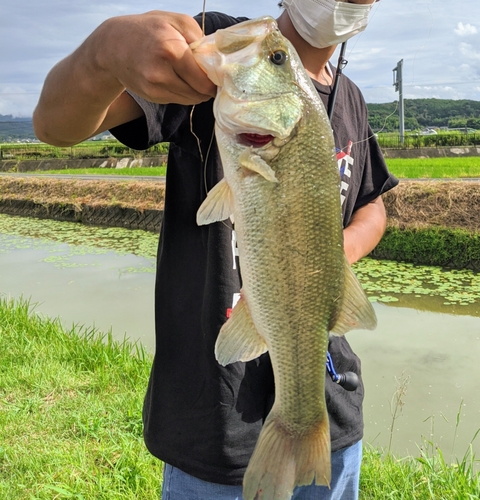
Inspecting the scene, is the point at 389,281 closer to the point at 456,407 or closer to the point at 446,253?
the point at 446,253

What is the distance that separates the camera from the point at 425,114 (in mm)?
12875

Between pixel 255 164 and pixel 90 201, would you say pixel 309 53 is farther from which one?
pixel 90 201

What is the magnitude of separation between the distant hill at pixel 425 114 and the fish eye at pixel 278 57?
81 cm

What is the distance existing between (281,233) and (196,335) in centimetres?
55

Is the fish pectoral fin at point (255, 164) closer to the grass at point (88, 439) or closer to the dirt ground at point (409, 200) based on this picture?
the grass at point (88, 439)

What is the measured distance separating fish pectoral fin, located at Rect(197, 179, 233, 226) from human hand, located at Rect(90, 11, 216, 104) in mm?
227

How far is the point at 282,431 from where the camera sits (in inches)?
55.2

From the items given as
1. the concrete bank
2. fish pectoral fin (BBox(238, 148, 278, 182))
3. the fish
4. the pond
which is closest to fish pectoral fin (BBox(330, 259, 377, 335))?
the fish

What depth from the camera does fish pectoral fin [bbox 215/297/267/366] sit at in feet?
4.39

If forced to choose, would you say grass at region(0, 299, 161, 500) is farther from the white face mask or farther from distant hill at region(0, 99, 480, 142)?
the white face mask

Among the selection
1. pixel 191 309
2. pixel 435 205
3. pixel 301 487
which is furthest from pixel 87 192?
pixel 301 487

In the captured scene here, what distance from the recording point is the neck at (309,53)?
79.7 inches

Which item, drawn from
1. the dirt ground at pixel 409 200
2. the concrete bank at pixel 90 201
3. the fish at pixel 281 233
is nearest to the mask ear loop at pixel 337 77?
the fish at pixel 281 233

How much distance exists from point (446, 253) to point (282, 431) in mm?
8638
